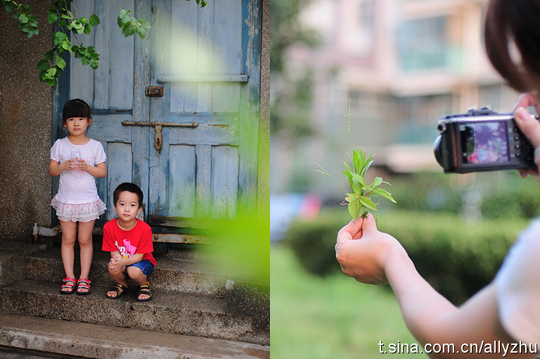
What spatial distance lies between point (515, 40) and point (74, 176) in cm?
279

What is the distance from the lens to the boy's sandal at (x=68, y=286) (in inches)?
122

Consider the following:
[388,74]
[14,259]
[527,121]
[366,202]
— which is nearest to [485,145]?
[527,121]

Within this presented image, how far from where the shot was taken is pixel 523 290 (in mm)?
732

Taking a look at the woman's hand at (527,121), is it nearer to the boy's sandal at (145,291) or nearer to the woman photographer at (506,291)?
the woman photographer at (506,291)

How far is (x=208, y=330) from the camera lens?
9.60 ft

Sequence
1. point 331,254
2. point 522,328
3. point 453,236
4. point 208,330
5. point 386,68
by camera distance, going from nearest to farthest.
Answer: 1. point 522,328
2. point 208,330
3. point 453,236
4. point 331,254
5. point 386,68

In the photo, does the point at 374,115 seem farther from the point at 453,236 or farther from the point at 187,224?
the point at 187,224

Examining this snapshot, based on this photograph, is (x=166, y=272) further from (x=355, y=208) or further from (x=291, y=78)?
(x=291, y=78)

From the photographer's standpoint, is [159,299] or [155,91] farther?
[155,91]

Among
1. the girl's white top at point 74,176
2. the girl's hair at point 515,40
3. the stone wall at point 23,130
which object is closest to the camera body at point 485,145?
the girl's hair at point 515,40

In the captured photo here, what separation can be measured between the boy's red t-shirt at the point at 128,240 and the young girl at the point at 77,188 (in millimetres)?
175

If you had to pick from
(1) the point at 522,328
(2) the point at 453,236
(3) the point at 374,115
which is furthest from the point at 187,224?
(1) the point at 522,328

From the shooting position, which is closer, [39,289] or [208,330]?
[208,330]

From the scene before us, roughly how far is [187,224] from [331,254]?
2.12m
